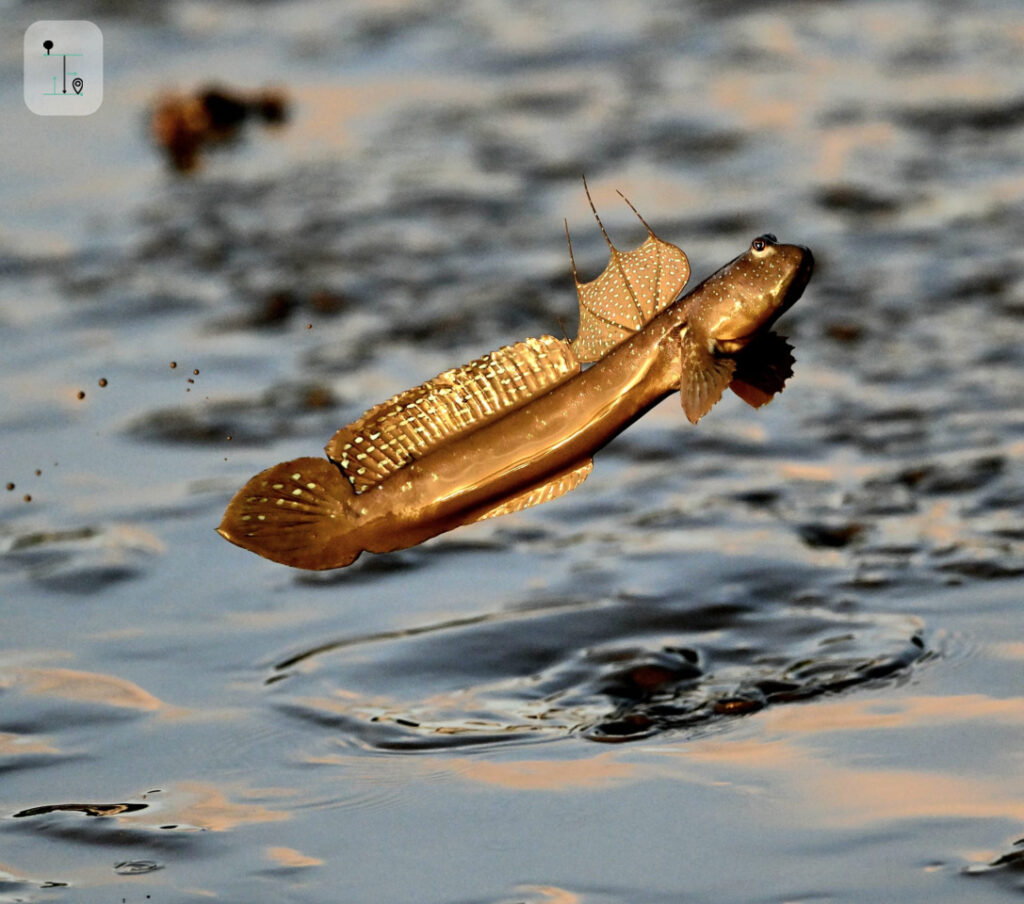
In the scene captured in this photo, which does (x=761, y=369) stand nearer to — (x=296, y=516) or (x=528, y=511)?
(x=296, y=516)

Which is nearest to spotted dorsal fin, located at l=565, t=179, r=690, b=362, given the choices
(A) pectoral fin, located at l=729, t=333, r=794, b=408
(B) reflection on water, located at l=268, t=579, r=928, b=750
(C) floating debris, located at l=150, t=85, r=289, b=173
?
(A) pectoral fin, located at l=729, t=333, r=794, b=408

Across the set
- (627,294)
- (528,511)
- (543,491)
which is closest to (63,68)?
(528,511)

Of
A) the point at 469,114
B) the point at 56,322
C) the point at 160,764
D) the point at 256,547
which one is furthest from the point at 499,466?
the point at 469,114

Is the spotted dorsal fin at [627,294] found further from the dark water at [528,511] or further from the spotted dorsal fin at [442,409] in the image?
the dark water at [528,511]

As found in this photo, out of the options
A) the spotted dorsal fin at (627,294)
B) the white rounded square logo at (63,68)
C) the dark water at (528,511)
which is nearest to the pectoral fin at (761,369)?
the spotted dorsal fin at (627,294)

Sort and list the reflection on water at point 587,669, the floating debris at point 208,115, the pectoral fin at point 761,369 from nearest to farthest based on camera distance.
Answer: the pectoral fin at point 761,369, the reflection on water at point 587,669, the floating debris at point 208,115

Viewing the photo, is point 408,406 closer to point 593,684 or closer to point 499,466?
point 499,466

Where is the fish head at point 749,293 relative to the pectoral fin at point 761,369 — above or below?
above
